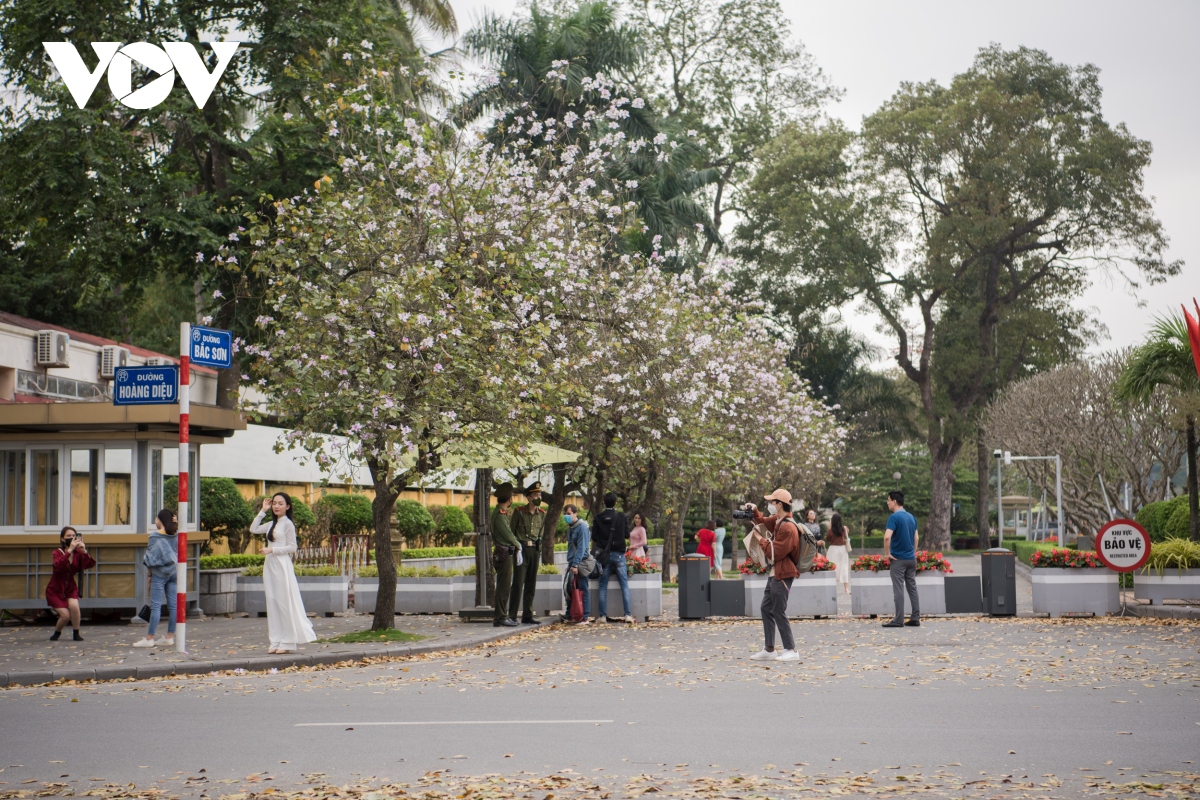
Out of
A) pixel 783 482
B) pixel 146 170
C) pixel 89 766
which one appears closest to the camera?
pixel 89 766

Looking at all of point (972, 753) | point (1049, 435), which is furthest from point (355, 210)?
point (1049, 435)

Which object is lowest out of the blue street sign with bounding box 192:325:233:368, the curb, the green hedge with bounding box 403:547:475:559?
the curb

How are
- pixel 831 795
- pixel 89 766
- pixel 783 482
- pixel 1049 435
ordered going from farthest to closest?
1. pixel 783 482
2. pixel 1049 435
3. pixel 89 766
4. pixel 831 795

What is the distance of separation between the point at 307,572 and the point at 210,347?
8.46 metres

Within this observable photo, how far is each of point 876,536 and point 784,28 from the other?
2694 cm

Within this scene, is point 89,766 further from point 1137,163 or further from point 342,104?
point 1137,163

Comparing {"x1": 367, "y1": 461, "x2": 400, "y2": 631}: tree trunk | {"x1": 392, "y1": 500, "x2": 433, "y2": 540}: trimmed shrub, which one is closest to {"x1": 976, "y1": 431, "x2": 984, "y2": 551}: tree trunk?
{"x1": 392, "y1": 500, "x2": 433, "y2": 540}: trimmed shrub

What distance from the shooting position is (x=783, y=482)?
48.5 m

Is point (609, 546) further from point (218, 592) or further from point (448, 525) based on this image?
point (448, 525)

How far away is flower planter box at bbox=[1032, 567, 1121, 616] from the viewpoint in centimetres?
2142

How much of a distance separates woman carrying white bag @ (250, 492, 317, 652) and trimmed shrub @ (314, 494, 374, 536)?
17.5 m

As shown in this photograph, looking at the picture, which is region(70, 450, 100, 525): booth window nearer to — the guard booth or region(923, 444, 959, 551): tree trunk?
the guard booth

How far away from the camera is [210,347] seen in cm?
1589

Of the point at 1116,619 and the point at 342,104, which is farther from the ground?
the point at 342,104
